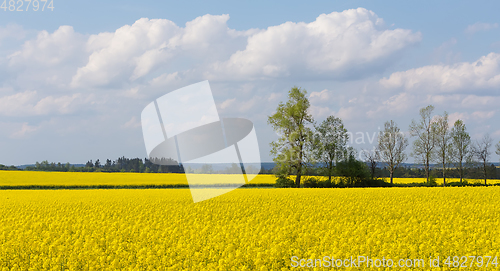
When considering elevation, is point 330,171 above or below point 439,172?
above

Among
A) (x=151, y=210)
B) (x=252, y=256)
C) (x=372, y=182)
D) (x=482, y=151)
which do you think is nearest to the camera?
(x=252, y=256)

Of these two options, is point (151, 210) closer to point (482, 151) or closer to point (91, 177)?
point (91, 177)

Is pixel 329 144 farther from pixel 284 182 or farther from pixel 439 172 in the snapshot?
pixel 439 172

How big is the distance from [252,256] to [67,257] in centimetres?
497

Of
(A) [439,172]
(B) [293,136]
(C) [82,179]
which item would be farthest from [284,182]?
(A) [439,172]

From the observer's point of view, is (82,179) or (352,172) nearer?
(352,172)

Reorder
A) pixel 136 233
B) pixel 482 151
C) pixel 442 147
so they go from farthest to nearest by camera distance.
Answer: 1. pixel 482 151
2. pixel 442 147
3. pixel 136 233

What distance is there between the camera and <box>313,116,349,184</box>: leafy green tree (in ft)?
165

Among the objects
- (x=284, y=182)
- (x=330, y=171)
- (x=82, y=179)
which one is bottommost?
(x=82, y=179)

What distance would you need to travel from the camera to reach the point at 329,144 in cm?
5291

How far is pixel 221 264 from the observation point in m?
7.56

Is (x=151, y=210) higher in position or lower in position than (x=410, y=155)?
lower

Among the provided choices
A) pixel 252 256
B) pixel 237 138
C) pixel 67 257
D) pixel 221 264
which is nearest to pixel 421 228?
pixel 252 256

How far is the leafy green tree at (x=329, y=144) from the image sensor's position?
5016 centimetres
